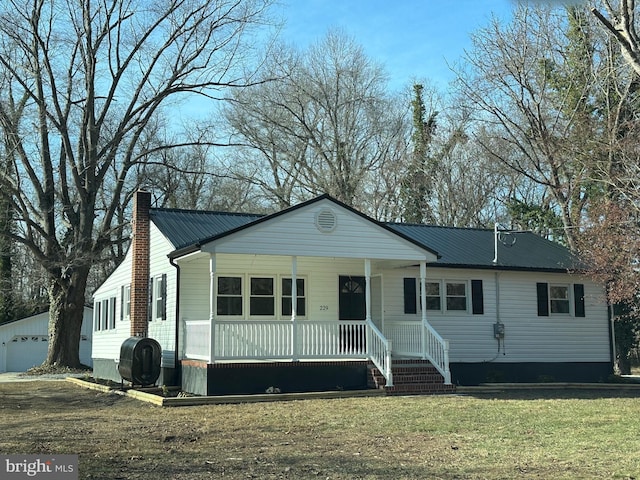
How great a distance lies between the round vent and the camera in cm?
1700

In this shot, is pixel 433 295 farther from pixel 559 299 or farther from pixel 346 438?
pixel 346 438

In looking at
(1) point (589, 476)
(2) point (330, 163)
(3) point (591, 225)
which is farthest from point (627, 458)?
(2) point (330, 163)

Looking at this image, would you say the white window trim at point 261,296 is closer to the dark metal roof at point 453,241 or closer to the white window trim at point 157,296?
the dark metal roof at point 453,241

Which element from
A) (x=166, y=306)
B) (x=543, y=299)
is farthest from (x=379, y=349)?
(x=543, y=299)

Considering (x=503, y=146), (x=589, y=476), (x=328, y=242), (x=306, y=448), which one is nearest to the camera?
(x=589, y=476)

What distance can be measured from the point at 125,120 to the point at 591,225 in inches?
751

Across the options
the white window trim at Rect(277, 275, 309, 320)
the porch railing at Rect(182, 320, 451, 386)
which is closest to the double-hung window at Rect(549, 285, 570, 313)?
the porch railing at Rect(182, 320, 451, 386)

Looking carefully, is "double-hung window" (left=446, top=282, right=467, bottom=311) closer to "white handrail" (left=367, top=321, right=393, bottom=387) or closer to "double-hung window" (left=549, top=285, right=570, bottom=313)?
"double-hung window" (left=549, top=285, right=570, bottom=313)

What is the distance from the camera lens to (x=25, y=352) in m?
38.5

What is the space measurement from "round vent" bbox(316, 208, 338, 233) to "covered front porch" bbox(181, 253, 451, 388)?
1026 millimetres

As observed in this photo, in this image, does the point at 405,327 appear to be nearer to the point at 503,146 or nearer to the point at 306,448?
the point at 306,448

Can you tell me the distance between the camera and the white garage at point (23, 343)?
3816 cm

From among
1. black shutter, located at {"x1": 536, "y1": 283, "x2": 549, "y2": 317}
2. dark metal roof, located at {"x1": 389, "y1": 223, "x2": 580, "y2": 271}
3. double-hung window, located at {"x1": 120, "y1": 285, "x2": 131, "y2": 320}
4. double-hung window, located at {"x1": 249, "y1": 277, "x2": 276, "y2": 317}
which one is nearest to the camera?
double-hung window, located at {"x1": 249, "y1": 277, "x2": 276, "y2": 317}

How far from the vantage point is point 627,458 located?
807 centimetres
